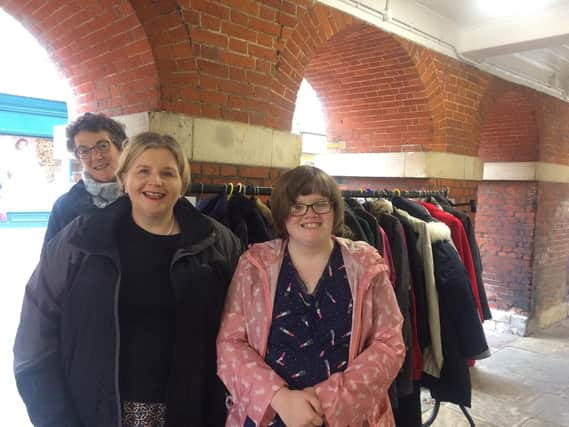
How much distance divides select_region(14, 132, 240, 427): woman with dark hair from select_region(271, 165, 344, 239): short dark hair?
0.88 ft

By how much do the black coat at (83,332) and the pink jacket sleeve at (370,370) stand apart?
49cm

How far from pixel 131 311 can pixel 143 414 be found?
36 centimetres

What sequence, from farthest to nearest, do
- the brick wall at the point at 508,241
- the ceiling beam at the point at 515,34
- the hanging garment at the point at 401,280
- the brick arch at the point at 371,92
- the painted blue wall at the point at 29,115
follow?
the brick wall at the point at 508,241 < the painted blue wall at the point at 29,115 < the brick arch at the point at 371,92 < the ceiling beam at the point at 515,34 < the hanging garment at the point at 401,280

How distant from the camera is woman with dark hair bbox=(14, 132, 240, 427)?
1.43 meters

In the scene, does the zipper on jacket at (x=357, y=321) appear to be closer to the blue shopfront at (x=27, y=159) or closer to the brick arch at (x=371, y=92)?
the brick arch at (x=371, y=92)

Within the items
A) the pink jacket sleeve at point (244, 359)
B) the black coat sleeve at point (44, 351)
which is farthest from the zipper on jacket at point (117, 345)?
the pink jacket sleeve at point (244, 359)

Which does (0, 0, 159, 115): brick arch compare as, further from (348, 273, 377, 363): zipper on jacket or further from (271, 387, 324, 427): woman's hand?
(271, 387, 324, 427): woman's hand

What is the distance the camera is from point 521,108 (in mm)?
5902

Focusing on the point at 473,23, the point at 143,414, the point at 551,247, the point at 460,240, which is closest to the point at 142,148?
the point at 143,414

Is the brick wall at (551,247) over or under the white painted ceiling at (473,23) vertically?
under

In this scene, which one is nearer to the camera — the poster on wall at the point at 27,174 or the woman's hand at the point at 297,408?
the woman's hand at the point at 297,408

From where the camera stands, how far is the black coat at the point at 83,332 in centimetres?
142

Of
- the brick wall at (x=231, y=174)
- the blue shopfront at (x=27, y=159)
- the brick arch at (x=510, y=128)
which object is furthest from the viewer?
the brick arch at (x=510, y=128)

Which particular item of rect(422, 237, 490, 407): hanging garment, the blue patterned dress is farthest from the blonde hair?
rect(422, 237, 490, 407): hanging garment
